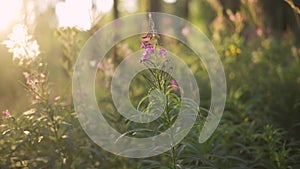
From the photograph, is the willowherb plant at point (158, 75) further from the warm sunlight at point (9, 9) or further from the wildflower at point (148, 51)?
the warm sunlight at point (9, 9)

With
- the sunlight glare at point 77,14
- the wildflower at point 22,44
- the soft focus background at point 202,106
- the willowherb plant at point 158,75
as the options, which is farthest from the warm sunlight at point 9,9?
the willowherb plant at point 158,75

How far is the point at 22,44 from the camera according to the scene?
375 cm

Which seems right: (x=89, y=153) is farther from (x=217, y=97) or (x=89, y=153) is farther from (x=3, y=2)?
(x=3, y=2)

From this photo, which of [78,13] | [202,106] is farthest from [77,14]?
[202,106]

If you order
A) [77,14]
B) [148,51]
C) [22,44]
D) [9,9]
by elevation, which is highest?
[9,9]

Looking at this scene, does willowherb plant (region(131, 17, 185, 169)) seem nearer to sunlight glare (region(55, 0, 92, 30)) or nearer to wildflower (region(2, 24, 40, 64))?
wildflower (region(2, 24, 40, 64))

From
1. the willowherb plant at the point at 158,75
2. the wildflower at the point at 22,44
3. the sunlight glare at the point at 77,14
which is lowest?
the willowherb plant at the point at 158,75

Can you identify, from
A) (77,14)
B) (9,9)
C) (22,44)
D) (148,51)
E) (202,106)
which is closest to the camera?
(148,51)

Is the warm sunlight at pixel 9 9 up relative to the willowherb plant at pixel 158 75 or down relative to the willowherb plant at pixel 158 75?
up

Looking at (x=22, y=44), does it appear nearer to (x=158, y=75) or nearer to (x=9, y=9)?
(x=158, y=75)

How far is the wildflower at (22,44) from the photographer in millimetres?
3754

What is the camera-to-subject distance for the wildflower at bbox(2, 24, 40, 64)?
375cm

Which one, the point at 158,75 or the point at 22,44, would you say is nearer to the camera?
the point at 158,75

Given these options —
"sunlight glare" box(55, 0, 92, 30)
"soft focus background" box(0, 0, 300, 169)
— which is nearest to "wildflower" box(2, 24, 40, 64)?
"soft focus background" box(0, 0, 300, 169)
